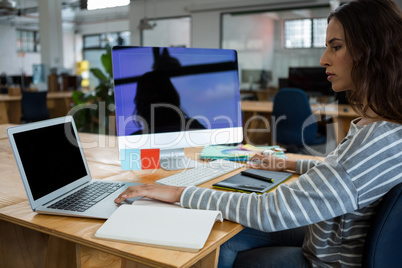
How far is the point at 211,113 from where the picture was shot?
168 cm

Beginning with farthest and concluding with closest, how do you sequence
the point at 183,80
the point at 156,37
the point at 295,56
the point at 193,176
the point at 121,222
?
the point at 156,37
the point at 295,56
the point at 183,80
the point at 193,176
the point at 121,222

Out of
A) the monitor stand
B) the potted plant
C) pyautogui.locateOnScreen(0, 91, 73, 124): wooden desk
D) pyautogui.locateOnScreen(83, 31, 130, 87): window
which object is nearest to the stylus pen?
the monitor stand

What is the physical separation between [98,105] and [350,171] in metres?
4.07

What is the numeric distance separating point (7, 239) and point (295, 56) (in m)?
6.78

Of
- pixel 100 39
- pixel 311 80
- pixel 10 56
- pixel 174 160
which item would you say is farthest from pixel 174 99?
pixel 100 39

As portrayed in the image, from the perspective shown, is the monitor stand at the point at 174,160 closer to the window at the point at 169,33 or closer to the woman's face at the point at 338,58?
the woman's face at the point at 338,58

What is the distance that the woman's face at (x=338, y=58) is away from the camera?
105 centimetres

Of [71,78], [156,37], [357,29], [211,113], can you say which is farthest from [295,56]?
[357,29]

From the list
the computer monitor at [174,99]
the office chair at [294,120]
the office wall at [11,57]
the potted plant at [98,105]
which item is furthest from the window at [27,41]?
the computer monitor at [174,99]

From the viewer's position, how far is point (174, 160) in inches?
63.7

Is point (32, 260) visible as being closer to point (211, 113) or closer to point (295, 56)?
point (211, 113)

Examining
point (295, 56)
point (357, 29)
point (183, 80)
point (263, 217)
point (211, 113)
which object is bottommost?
point (263, 217)

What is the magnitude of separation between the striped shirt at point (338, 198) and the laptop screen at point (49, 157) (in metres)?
0.40

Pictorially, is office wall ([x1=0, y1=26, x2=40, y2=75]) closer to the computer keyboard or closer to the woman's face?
the computer keyboard
